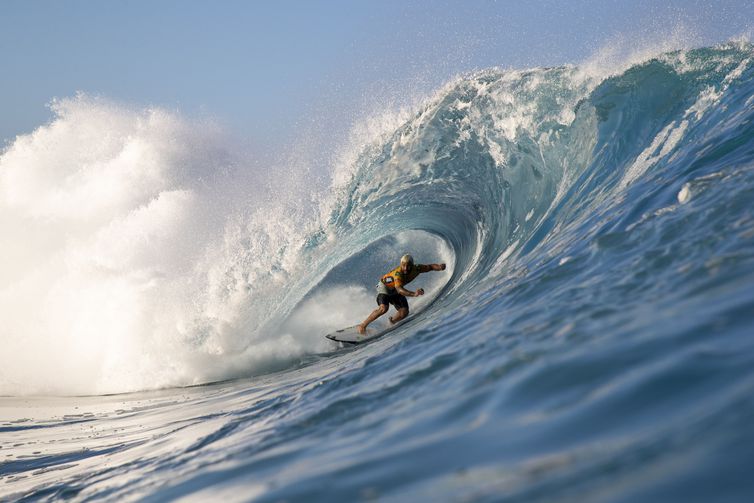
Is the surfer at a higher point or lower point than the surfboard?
higher

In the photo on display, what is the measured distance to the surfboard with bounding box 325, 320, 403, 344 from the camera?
1008 centimetres

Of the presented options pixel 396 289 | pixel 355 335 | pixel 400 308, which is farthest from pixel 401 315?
pixel 355 335

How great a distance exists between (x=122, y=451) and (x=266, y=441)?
2.07 meters

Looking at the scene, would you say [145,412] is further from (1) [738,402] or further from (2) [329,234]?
(1) [738,402]

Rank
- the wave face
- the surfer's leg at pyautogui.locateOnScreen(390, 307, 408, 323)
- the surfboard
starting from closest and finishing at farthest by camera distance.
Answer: the wave face < the surfboard < the surfer's leg at pyautogui.locateOnScreen(390, 307, 408, 323)

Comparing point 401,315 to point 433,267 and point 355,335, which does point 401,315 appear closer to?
point 355,335

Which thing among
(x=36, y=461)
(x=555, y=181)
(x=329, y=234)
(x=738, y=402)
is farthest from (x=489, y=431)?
(x=329, y=234)

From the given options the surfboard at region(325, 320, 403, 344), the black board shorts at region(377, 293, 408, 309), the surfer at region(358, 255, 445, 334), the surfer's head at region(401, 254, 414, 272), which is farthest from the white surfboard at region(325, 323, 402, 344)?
the surfer's head at region(401, 254, 414, 272)

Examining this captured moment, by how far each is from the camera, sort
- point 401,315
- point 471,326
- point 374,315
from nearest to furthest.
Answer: point 471,326 < point 401,315 < point 374,315

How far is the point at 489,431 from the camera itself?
7.22 feet

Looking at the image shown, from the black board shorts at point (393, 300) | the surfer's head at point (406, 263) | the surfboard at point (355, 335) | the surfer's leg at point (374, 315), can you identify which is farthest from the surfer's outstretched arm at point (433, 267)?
the surfboard at point (355, 335)

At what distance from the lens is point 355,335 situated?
10633mm

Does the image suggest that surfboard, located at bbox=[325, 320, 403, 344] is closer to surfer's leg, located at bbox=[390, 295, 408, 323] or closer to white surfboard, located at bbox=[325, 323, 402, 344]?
white surfboard, located at bbox=[325, 323, 402, 344]

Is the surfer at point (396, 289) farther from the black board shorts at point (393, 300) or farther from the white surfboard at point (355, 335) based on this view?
the white surfboard at point (355, 335)
